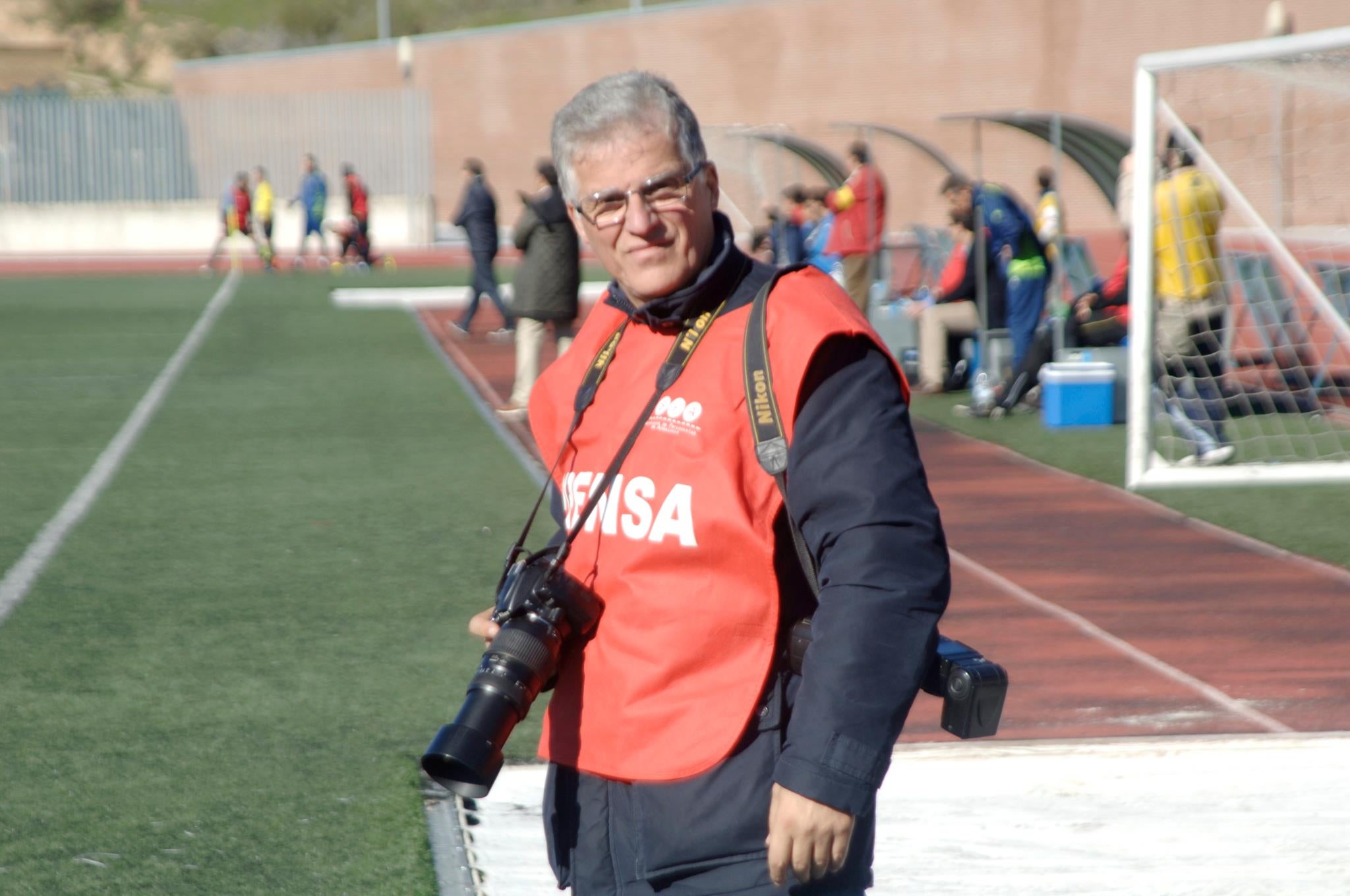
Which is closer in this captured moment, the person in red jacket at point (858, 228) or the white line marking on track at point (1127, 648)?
the white line marking on track at point (1127, 648)

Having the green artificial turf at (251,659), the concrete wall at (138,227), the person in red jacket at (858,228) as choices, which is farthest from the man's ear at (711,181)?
the concrete wall at (138,227)

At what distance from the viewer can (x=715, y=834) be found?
231 centimetres

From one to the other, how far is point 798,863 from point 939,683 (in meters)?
0.33

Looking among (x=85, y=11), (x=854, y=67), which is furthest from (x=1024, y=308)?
(x=85, y=11)

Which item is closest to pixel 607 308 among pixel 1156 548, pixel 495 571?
pixel 495 571

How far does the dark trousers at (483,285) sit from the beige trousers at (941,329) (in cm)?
682

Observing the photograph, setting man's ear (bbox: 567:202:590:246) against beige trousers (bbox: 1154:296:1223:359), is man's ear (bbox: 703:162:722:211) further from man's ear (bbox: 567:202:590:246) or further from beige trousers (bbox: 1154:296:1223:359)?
beige trousers (bbox: 1154:296:1223:359)

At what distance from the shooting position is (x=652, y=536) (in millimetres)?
2326

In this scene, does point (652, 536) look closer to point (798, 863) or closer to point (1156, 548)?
point (798, 863)

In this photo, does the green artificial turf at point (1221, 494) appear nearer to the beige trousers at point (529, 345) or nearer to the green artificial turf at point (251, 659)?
the beige trousers at point (529, 345)

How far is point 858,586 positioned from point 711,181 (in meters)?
0.67

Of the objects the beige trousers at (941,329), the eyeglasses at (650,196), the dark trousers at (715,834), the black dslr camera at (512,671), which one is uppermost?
the eyeglasses at (650,196)

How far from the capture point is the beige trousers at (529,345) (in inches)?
504

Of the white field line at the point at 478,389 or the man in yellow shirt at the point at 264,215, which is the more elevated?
the man in yellow shirt at the point at 264,215
